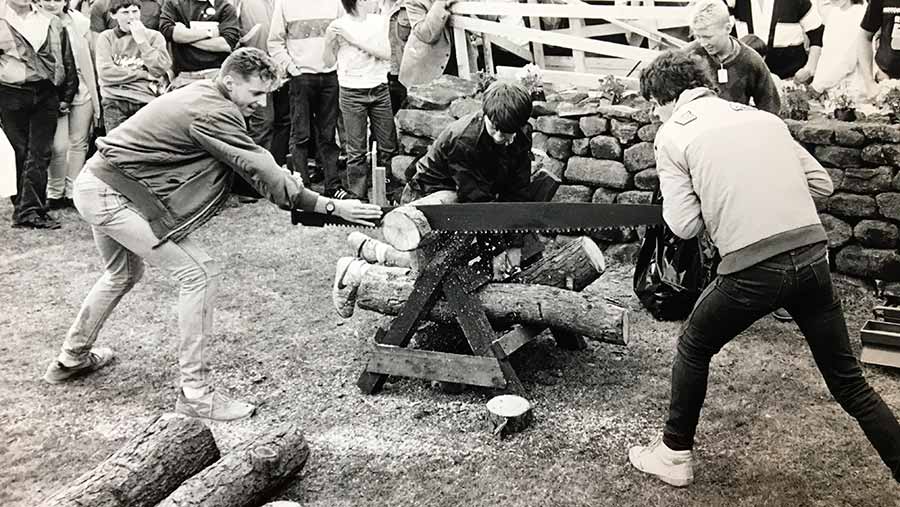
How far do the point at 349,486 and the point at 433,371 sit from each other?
3.19 ft

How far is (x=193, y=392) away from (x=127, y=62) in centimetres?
460

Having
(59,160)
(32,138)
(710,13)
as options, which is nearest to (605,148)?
(710,13)

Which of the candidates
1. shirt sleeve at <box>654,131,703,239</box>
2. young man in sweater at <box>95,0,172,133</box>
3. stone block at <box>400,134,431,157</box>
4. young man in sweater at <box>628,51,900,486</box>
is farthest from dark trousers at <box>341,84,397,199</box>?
shirt sleeve at <box>654,131,703,239</box>

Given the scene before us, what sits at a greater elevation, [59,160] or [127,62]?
[127,62]

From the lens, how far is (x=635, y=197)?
713 cm

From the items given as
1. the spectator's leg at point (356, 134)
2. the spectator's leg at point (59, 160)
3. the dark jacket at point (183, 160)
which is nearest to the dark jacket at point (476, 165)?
the dark jacket at point (183, 160)

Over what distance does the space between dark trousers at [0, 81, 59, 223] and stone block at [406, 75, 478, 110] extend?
133 inches

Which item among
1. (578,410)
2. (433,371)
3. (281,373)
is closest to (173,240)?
(281,373)

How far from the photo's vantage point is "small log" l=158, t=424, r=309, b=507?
3732 millimetres

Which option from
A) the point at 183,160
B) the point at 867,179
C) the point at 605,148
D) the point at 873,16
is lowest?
the point at 867,179

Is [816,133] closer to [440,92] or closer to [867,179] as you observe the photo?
[867,179]

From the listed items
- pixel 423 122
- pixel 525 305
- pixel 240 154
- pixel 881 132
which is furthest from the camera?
pixel 423 122

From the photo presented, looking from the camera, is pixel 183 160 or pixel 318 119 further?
pixel 318 119

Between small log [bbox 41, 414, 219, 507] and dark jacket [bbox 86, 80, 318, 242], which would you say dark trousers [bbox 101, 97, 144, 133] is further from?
small log [bbox 41, 414, 219, 507]
